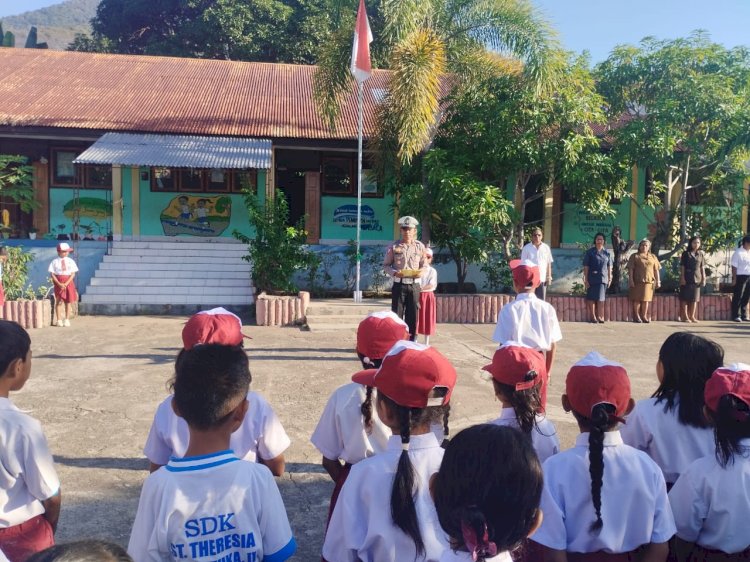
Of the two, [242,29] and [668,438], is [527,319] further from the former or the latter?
[242,29]

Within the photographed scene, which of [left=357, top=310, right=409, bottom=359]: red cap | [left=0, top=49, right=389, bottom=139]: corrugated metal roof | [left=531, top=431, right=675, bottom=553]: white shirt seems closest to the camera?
[left=531, top=431, right=675, bottom=553]: white shirt

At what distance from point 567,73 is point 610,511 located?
1112cm

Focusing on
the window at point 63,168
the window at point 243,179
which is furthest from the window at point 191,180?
the window at point 63,168

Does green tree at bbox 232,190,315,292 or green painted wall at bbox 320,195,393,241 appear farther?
green painted wall at bbox 320,195,393,241

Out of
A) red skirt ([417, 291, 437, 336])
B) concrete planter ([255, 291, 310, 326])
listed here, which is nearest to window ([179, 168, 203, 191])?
concrete planter ([255, 291, 310, 326])

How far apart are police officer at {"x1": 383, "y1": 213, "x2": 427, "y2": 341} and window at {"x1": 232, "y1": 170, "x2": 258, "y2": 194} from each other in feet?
24.8

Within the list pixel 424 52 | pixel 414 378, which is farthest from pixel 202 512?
pixel 424 52

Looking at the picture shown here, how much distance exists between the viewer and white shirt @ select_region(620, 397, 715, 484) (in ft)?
9.04

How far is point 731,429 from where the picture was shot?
2332mm

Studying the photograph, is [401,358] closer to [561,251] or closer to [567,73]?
[567,73]

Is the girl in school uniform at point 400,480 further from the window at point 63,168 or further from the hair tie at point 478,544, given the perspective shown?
the window at point 63,168

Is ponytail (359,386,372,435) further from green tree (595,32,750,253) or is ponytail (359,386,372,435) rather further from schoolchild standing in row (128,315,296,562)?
green tree (595,32,750,253)

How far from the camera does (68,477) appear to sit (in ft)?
14.6

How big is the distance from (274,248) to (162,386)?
5.08 metres
